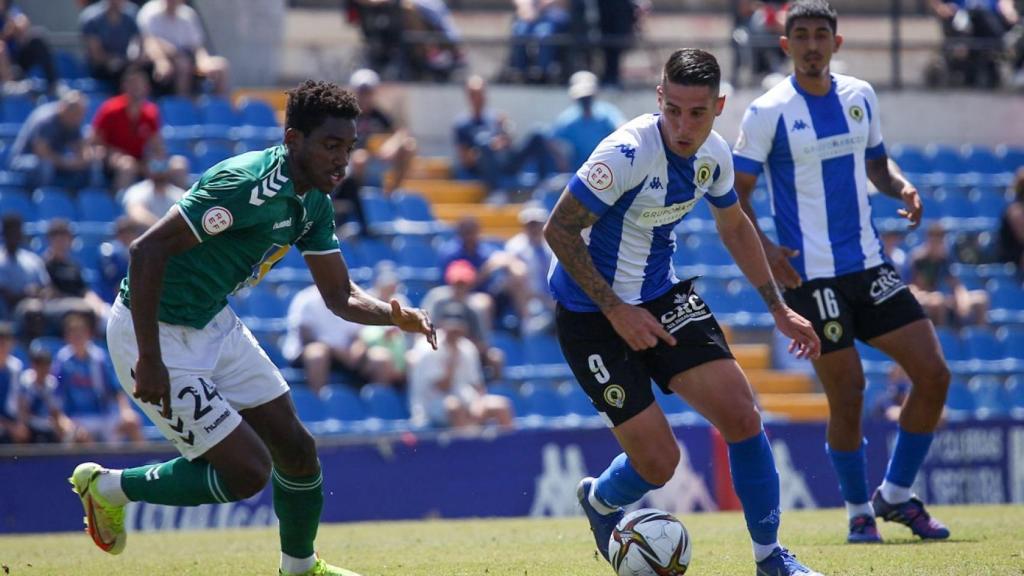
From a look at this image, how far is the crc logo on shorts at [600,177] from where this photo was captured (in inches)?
281

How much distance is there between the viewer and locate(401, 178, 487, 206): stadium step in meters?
18.6

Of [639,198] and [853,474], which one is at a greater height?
[639,198]

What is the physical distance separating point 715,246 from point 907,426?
9.44 meters

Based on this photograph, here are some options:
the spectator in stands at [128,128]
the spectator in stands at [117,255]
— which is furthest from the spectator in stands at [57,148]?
the spectator in stands at [117,255]

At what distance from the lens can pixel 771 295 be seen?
7.51 m

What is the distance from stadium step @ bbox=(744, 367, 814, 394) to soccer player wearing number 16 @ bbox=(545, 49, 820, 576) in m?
9.74

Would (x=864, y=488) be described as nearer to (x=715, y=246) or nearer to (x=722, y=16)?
(x=715, y=246)

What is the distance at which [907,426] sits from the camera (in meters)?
9.10

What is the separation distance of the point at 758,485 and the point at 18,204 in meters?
10.2

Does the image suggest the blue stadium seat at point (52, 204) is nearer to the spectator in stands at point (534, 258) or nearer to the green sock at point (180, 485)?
the spectator in stands at point (534, 258)

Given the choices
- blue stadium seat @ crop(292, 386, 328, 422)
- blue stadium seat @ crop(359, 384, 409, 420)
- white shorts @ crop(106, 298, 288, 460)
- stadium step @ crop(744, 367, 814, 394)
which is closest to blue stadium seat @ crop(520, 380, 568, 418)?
blue stadium seat @ crop(359, 384, 409, 420)

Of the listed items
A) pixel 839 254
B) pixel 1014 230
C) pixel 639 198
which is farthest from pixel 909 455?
pixel 1014 230

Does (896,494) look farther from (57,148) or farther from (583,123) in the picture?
(583,123)

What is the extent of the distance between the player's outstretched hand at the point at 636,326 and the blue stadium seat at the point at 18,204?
9626mm
